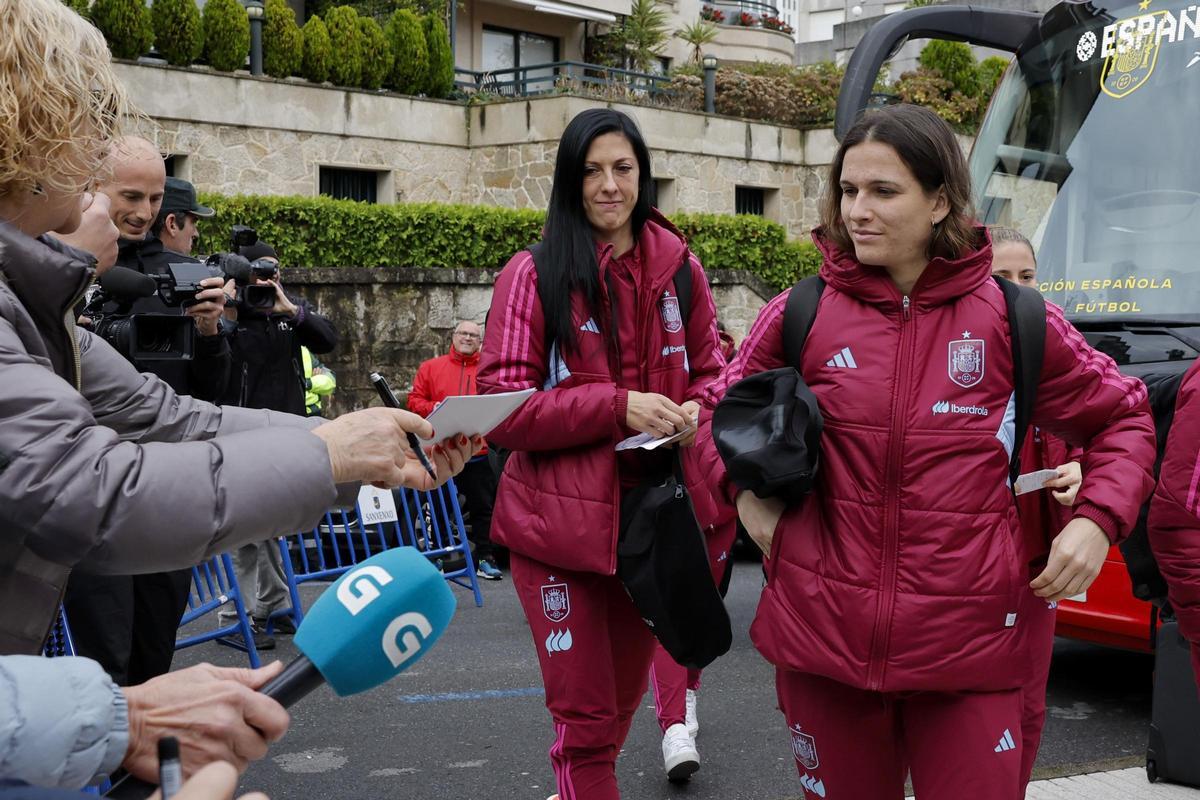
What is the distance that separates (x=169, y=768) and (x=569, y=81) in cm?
2296

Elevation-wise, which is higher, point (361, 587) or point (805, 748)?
point (361, 587)

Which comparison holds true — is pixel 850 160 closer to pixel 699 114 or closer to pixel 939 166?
pixel 939 166

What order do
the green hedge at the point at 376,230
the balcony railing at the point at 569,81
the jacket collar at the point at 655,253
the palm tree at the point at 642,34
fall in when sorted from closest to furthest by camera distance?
1. the jacket collar at the point at 655,253
2. the green hedge at the point at 376,230
3. the balcony railing at the point at 569,81
4. the palm tree at the point at 642,34

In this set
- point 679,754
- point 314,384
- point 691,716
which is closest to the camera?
point 679,754

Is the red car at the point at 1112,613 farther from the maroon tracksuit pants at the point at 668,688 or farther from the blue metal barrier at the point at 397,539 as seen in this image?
the blue metal barrier at the point at 397,539

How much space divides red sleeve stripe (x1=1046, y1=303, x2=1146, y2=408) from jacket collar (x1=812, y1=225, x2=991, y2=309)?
194mm

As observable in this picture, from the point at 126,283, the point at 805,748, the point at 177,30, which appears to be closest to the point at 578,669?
the point at 805,748

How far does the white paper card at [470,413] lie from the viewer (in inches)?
111

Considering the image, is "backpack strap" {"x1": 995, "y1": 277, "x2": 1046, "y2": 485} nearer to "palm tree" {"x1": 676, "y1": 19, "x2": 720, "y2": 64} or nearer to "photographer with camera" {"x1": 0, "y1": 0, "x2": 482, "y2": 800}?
"photographer with camera" {"x1": 0, "y1": 0, "x2": 482, "y2": 800}

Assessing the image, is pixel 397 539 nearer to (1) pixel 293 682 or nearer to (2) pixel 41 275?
(2) pixel 41 275

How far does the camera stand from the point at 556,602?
4164mm

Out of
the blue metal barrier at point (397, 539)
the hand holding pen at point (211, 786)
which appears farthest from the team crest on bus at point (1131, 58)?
the hand holding pen at point (211, 786)

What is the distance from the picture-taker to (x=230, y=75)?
64.0 feet

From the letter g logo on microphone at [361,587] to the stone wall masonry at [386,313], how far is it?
12.5m
